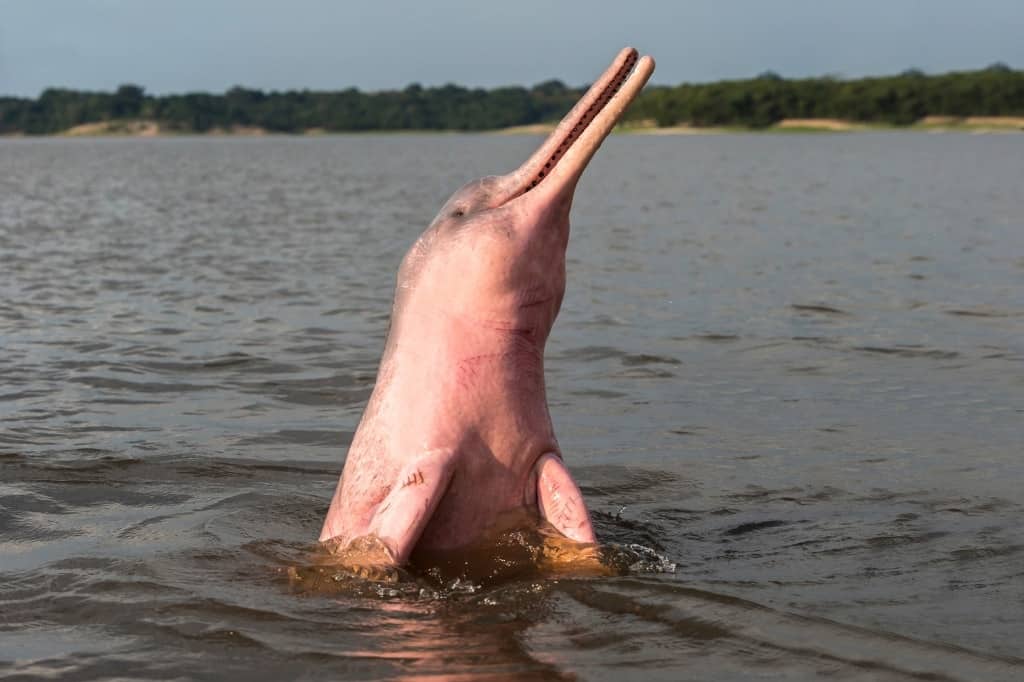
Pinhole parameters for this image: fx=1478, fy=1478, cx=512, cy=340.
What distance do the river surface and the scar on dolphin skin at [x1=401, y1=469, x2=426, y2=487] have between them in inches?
19.9

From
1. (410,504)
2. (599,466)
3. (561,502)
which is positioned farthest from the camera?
(599,466)

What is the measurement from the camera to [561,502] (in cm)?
713

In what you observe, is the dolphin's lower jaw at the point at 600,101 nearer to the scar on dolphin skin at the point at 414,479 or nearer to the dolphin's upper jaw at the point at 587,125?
the dolphin's upper jaw at the point at 587,125

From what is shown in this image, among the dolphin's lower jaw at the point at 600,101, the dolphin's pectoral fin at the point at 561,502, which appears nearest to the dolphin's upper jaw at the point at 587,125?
the dolphin's lower jaw at the point at 600,101

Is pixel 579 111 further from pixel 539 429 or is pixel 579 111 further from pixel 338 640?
pixel 338 640

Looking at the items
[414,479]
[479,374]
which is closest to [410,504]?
[414,479]

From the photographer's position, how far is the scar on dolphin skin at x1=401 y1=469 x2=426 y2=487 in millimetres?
6852

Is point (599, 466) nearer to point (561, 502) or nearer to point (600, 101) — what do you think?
point (561, 502)

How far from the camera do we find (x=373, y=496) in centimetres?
→ 721

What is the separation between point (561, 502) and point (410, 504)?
0.78m

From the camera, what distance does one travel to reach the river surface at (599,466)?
6.46 metres

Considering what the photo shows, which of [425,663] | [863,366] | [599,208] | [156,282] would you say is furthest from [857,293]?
[599,208]

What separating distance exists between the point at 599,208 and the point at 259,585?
31490 millimetres

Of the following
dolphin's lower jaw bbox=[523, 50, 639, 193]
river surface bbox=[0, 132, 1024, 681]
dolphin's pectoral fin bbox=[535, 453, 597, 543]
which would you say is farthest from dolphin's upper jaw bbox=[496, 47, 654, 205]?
river surface bbox=[0, 132, 1024, 681]
